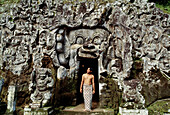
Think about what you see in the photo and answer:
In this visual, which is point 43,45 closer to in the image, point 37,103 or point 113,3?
point 37,103

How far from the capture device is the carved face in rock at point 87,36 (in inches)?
242

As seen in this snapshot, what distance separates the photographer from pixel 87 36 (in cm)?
623

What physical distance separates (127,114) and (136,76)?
171 centimetres

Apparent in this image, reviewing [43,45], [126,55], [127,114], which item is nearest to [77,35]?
[43,45]

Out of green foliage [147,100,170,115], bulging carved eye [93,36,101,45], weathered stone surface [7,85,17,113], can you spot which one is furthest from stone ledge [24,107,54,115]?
green foliage [147,100,170,115]

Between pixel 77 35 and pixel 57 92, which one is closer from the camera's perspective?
pixel 57 92

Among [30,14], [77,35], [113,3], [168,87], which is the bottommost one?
[168,87]

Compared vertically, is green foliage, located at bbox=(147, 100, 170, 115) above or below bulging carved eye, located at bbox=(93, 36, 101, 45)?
below

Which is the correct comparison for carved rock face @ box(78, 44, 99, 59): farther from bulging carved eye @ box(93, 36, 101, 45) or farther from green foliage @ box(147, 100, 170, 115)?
green foliage @ box(147, 100, 170, 115)

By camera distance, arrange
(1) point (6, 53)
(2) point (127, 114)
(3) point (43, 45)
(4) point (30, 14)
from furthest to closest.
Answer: (4) point (30, 14)
(1) point (6, 53)
(3) point (43, 45)
(2) point (127, 114)

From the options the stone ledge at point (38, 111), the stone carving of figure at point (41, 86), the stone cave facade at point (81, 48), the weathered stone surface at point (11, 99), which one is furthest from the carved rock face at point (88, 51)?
the weathered stone surface at point (11, 99)

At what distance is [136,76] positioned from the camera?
222 inches

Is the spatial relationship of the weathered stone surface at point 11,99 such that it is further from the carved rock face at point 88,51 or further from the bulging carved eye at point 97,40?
the bulging carved eye at point 97,40

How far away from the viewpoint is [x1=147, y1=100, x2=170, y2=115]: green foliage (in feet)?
16.5
